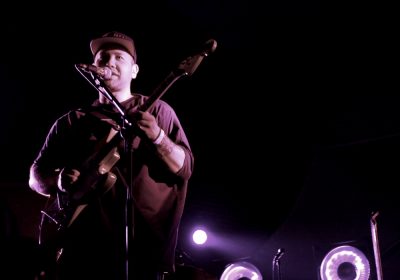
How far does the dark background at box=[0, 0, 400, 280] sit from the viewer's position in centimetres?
436

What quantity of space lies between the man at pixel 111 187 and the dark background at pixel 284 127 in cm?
175

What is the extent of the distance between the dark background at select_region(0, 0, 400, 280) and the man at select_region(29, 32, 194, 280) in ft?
5.75

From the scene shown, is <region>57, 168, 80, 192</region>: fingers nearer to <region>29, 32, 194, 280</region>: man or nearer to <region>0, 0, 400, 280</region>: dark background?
<region>29, 32, 194, 280</region>: man

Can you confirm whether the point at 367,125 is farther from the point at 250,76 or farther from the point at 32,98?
the point at 32,98

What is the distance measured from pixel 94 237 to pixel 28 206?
5.03 feet

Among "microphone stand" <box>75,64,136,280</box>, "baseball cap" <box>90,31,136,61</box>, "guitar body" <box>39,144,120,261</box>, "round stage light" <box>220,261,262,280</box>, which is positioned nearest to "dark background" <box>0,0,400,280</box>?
"round stage light" <box>220,261,262,280</box>

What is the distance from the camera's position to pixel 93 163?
228 cm

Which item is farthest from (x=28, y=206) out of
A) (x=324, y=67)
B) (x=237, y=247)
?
(x=324, y=67)

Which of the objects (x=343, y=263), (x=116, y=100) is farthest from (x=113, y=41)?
(x=343, y=263)

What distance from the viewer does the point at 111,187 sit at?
226cm

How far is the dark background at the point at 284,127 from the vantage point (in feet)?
14.3

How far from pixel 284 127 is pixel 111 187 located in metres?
2.84

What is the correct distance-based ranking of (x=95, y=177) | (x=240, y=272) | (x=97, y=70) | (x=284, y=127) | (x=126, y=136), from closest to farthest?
(x=126, y=136) < (x=97, y=70) < (x=95, y=177) < (x=240, y=272) < (x=284, y=127)

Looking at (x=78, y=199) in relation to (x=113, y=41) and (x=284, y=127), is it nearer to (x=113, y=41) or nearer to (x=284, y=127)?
(x=113, y=41)
